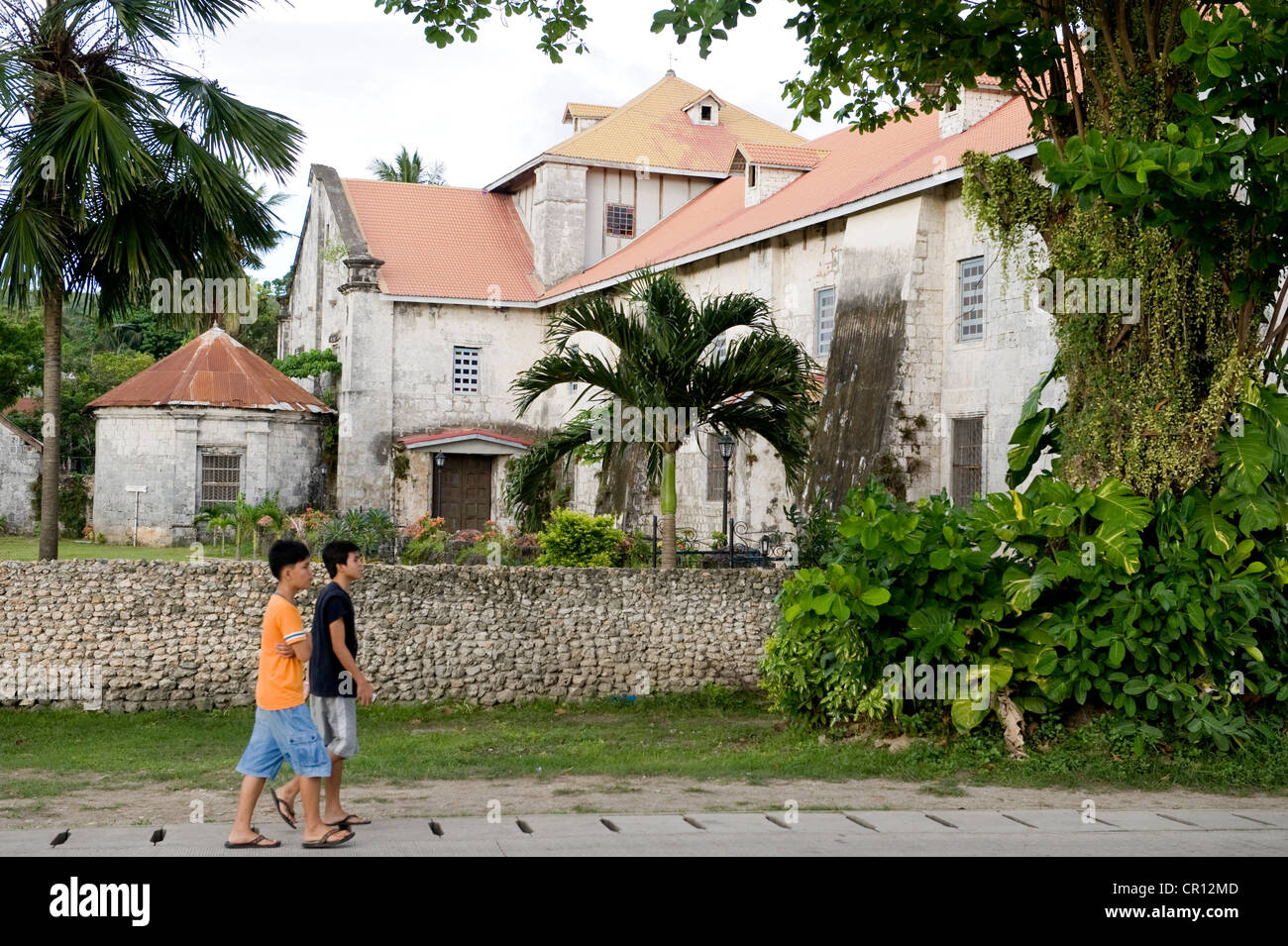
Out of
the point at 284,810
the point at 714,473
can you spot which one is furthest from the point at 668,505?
the point at 714,473

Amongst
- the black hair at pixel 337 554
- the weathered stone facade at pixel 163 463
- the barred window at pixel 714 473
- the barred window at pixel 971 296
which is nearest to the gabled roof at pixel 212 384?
the weathered stone facade at pixel 163 463

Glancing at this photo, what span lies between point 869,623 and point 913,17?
5381 mm

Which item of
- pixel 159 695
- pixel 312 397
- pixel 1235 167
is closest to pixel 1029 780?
pixel 1235 167

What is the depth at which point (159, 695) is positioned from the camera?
1383 centimetres

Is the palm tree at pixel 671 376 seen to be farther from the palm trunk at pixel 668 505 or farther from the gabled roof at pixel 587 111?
the gabled roof at pixel 587 111

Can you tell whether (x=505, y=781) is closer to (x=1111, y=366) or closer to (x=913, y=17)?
(x=1111, y=366)

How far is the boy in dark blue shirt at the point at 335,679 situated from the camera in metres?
7.64

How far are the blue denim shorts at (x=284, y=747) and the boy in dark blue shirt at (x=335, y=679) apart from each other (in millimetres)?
428

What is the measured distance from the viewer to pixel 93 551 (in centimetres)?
2678

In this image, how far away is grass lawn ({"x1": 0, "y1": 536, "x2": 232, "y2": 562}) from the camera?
24.9 metres

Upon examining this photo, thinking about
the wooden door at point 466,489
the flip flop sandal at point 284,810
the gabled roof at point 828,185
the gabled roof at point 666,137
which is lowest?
the flip flop sandal at point 284,810

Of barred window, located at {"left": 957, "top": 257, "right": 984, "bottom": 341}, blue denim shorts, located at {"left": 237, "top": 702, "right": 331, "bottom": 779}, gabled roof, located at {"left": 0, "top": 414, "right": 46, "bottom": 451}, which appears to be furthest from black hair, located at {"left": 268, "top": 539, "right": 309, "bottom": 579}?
gabled roof, located at {"left": 0, "top": 414, "right": 46, "bottom": 451}

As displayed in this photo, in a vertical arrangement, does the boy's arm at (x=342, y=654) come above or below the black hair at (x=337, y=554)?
below

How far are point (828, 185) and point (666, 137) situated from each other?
12009 mm
